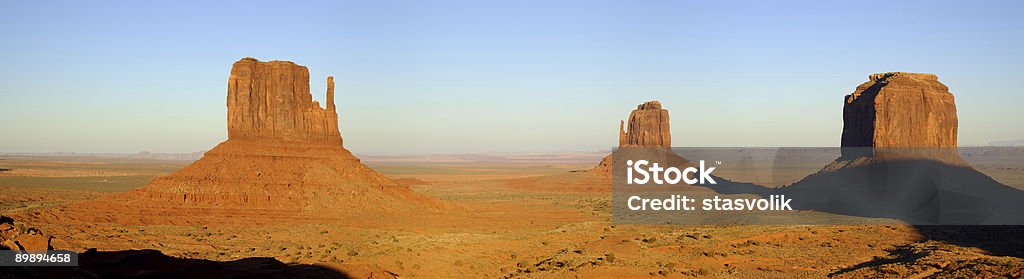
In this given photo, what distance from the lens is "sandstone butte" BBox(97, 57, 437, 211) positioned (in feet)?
151

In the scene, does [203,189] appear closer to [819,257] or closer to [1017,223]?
[819,257]

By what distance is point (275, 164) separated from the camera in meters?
48.6

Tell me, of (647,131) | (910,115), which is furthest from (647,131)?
(910,115)

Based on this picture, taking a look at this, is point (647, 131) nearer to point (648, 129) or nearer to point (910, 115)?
point (648, 129)

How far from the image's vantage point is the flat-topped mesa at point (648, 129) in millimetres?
111000

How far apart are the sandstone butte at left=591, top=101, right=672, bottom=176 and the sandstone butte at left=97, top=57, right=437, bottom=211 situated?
62676 mm

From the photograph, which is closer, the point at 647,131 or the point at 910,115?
the point at 910,115

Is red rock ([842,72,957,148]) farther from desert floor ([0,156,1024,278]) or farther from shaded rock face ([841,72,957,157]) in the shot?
desert floor ([0,156,1024,278])

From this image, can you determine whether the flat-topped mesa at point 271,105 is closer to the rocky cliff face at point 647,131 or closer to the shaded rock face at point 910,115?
the shaded rock face at point 910,115

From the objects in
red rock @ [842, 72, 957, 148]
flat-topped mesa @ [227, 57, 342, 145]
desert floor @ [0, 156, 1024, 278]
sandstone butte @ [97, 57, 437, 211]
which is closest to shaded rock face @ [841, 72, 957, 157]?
red rock @ [842, 72, 957, 148]

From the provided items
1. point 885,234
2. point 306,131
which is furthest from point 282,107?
point 885,234

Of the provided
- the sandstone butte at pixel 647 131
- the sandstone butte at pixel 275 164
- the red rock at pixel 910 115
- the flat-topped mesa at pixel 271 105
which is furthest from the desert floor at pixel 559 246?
the sandstone butte at pixel 647 131

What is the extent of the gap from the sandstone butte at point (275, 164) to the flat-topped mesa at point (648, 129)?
211 feet

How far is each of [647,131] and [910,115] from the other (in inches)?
1986
